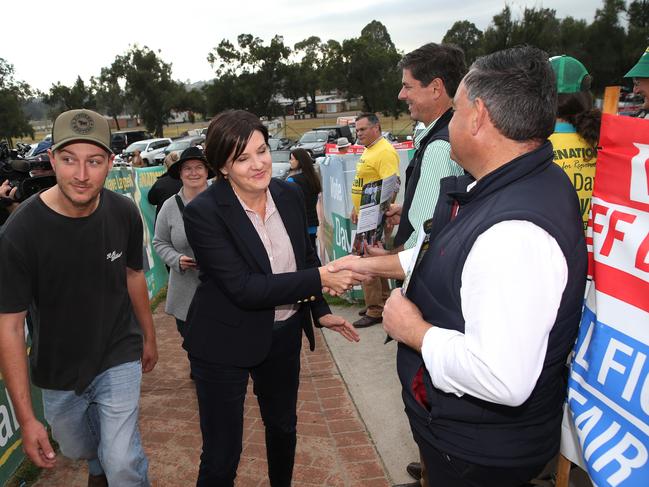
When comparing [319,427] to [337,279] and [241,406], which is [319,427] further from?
[337,279]

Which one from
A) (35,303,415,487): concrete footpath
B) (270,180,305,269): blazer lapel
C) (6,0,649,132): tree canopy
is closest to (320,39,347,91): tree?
(6,0,649,132): tree canopy

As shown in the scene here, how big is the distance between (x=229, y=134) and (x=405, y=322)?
1.26 metres

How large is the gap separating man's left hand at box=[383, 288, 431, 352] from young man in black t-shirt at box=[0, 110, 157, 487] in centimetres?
150

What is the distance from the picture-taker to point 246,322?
8.25ft

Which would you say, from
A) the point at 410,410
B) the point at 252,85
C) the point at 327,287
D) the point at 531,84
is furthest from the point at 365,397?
the point at 252,85

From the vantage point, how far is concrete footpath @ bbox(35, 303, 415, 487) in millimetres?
3367

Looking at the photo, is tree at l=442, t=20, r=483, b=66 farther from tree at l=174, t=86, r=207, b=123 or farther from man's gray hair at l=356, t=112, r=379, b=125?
man's gray hair at l=356, t=112, r=379, b=125

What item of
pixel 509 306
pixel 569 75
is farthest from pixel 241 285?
pixel 569 75

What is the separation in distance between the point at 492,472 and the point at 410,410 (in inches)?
12.7

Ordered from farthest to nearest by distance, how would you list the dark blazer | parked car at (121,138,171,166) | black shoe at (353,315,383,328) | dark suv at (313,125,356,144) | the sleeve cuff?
parked car at (121,138,171,166) → dark suv at (313,125,356,144) → black shoe at (353,315,383,328) → the dark blazer → the sleeve cuff

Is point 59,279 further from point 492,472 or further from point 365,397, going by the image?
point 365,397

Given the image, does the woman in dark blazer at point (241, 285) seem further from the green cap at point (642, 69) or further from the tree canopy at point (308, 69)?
the tree canopy at point (308, 69)

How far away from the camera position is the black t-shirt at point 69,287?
224 cm

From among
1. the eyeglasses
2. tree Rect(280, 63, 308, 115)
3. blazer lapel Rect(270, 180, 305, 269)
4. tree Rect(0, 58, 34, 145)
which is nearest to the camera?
blazer lapel Rect(270, 180, 305, 269)
